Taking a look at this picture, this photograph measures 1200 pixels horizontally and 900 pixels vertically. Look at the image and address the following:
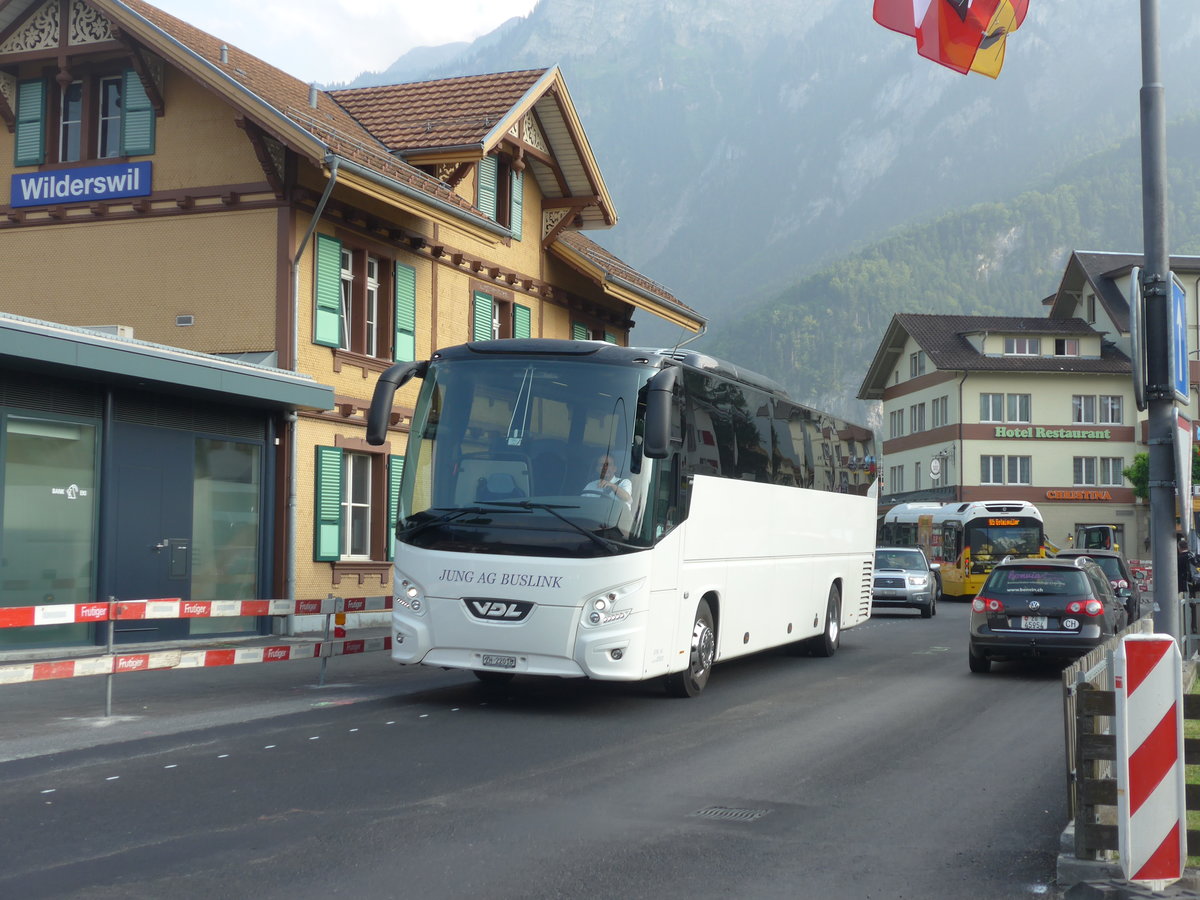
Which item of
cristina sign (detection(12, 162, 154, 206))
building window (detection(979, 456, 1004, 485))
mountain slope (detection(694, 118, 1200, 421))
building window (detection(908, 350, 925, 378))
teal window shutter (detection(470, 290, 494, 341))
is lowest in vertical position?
building window (detection(979, 456, 1004, 485))

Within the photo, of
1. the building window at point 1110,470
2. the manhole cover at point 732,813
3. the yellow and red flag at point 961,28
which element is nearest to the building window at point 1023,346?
the building window at point 1110,470

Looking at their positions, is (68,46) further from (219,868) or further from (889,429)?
(889,429)

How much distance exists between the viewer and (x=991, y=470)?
71500mm

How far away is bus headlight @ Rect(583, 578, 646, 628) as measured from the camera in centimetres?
1220

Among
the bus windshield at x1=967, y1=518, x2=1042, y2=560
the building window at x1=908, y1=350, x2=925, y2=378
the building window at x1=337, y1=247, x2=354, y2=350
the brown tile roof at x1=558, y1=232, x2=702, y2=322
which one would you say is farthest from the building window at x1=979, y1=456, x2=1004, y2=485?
the building window at x1=337, y1=247, x2=354, y2=350

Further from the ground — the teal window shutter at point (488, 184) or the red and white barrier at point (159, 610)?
the teal window shutter at point (488, 184)

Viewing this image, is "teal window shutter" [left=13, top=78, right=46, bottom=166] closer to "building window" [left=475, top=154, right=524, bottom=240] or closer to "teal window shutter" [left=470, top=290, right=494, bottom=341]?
"building window" [left=475, top=154, right=524, bottom=240]

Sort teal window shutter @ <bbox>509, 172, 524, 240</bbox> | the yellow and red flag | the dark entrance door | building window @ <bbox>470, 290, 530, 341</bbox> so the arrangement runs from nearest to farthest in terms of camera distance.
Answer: the yellow and red flag
the dark entrance door
building window @ <bbox>470, 290, 530, 341</bbox>
teal window shutter @ <bbox>509, 172, 524, 240</bbox>

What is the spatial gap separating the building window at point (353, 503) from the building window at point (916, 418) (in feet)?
182

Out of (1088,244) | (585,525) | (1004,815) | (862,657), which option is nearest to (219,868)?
(1004,815)

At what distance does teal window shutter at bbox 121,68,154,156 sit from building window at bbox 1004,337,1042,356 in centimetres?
5794

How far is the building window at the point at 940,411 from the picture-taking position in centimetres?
7306

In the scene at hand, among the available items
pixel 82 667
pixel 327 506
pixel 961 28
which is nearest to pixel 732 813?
pixel 82 667

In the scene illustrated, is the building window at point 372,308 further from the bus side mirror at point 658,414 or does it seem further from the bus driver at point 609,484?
the bus side mirror at point 658,414
